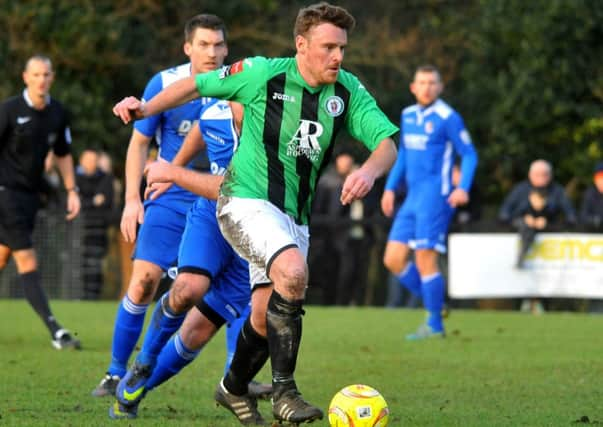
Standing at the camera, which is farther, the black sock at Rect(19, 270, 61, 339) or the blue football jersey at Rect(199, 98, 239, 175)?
the black sock at Rect(19, 270, 61, 339)

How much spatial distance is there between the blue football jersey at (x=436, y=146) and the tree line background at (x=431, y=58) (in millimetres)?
12007

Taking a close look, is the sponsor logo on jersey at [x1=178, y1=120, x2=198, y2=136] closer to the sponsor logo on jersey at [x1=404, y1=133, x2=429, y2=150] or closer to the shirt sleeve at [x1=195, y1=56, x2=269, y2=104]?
the shirt sleeve at [x1=195, y1=56, x2=269, y2=104]

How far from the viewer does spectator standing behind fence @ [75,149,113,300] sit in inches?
814

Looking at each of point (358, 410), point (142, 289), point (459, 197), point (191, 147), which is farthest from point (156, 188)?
point (459, 197)

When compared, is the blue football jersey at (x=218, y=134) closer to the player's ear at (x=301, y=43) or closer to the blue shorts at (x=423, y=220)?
the player's ear at (x=301, y=43)

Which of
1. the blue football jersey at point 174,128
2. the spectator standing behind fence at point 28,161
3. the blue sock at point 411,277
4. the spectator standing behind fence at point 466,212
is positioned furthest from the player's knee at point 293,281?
the spectator standing behind fence at point 466,212

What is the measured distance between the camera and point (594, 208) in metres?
19.1

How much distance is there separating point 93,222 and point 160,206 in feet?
40.1

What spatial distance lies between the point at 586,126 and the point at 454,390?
1780cm

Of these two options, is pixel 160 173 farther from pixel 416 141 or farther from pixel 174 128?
pixel 416 141

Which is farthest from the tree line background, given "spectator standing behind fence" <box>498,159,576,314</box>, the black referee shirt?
the black referee shirt

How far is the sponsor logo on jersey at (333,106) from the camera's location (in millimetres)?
6953

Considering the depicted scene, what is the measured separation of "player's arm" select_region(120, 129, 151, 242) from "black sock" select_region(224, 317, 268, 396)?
114 centimetres

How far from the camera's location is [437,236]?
13.6 meters
